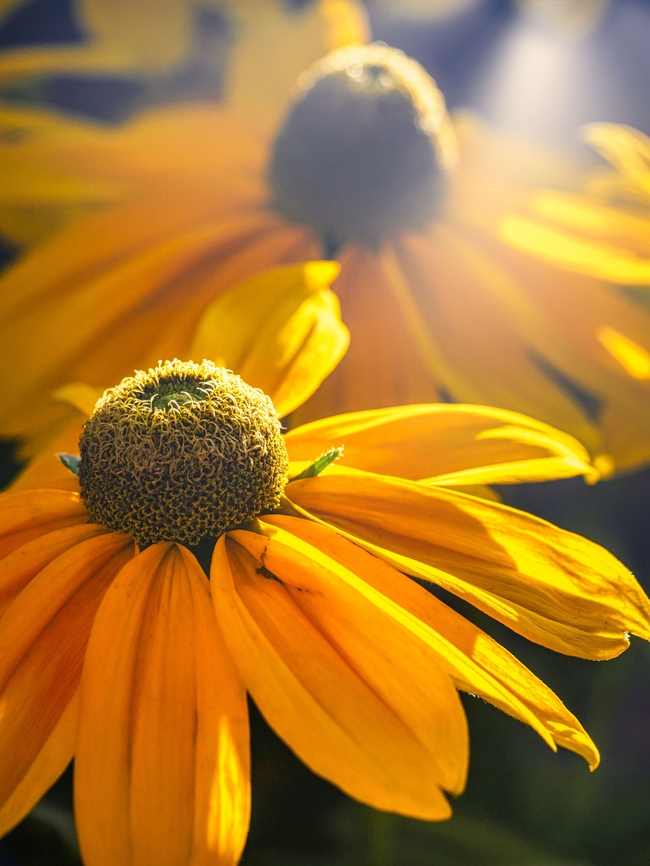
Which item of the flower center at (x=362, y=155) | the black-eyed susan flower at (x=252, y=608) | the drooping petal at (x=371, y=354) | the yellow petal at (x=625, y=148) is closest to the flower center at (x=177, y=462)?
the black-eyed susan flower at (x=252, y=608)

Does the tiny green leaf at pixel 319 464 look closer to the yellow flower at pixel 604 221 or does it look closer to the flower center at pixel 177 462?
the flower center at pixel 177 462

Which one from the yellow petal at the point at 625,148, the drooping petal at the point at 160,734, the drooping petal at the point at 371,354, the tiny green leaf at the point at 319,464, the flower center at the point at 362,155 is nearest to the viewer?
the drooping petal at the point at 160,734

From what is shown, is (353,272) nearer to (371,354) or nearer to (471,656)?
(371,354)

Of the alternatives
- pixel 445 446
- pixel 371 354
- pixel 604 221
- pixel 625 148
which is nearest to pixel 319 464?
pixel 445 446

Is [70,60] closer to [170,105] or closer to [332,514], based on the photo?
[170,105]

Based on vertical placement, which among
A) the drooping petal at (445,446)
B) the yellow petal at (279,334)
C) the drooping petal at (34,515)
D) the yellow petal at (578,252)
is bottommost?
the drooping petal at (34,515)

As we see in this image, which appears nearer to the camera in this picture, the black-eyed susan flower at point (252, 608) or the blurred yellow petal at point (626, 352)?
the black-eyed susan flower at point (252, 608)

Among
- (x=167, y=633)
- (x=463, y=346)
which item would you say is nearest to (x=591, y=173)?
(x=463, y=346)
